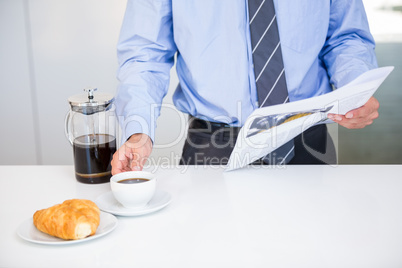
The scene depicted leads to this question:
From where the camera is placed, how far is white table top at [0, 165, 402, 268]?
31.9 inches

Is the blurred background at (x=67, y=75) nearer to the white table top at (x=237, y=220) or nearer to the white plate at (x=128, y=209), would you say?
the white table top at (x=237, y=220)

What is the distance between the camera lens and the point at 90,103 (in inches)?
46.2

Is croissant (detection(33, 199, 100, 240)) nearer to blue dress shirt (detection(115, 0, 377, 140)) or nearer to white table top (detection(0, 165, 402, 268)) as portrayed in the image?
white table top (detection(0, 165, 402, 268))

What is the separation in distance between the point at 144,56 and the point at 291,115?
0.51 meters

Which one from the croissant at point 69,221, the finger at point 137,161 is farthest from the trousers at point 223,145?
the croissant at point 69,221

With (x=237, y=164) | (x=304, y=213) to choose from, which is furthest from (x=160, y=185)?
(x=304, y=213)

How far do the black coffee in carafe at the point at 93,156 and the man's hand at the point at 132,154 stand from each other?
0.04 m

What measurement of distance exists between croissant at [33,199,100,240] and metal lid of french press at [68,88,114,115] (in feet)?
1.13

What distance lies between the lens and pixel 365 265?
2.55 feet

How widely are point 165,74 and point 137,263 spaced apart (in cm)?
78

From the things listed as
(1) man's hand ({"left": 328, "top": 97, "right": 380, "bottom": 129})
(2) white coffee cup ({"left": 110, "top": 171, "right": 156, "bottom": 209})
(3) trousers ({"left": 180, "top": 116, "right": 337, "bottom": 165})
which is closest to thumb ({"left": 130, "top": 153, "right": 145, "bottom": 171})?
(2) white coffee cup ({"left": 110, "top": 171, "right": 156, "bottom": 209})

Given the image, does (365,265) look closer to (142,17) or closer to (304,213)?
(304,213)

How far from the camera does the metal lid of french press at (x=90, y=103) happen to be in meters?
1.17

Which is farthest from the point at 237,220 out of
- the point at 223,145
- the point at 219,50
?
the point at 219,50
